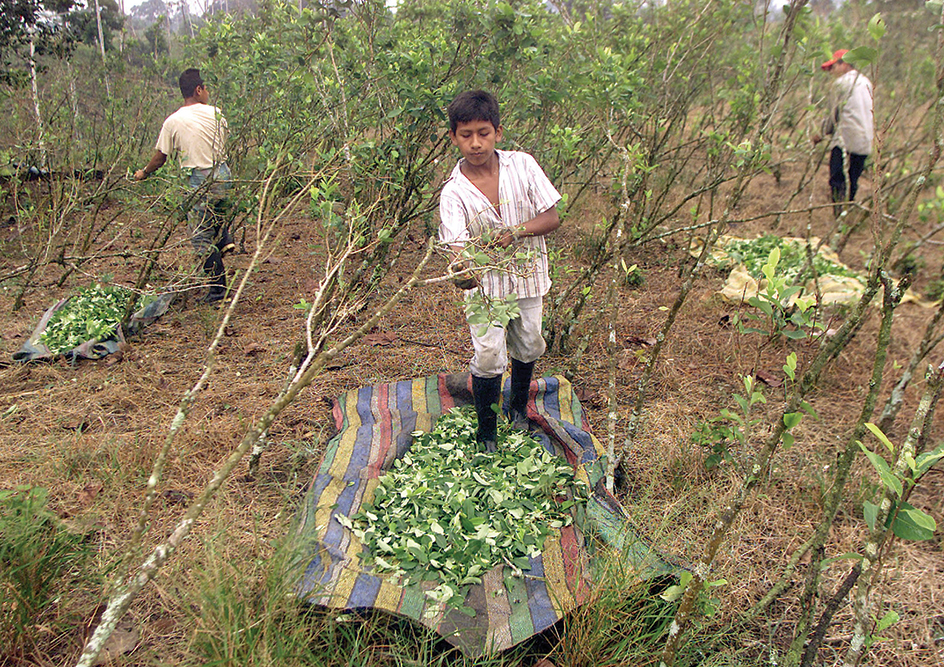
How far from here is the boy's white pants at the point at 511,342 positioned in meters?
2.64

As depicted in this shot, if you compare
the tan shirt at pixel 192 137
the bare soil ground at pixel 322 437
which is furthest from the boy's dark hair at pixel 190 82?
the bare soil ground at pixel 322 437

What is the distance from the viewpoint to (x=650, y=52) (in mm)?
5043

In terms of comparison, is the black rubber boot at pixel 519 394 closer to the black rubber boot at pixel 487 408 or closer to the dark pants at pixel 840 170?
the black rubber boot at pixel 487 408

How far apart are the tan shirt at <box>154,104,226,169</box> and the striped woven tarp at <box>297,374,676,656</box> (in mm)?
2680

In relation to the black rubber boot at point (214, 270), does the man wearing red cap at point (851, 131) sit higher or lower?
higher

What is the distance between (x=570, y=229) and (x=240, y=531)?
4584mm

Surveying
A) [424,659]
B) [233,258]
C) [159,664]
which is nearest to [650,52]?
[233,258]

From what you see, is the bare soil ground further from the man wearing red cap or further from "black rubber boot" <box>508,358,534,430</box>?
the man wearing red cap

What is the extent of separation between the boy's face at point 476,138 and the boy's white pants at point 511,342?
0.69 m

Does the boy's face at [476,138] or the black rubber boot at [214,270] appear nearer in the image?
the boy's face at [476,138]

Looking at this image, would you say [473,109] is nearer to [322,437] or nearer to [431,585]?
[322,437]

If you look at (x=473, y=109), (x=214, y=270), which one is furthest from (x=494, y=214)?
(x=214, y=270)

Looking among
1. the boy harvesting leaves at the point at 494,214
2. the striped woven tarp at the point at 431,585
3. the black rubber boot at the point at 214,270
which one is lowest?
the striped woven tarp at the point at 431,585

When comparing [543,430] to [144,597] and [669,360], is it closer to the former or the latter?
[669,360]
